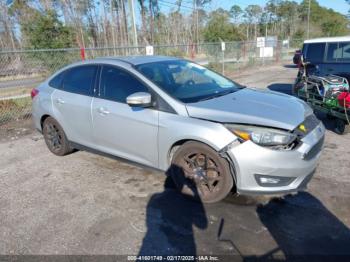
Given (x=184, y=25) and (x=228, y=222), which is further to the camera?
(x=184, y=25)

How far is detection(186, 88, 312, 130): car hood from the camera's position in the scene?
9.92 ft

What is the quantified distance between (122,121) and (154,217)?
1.30m

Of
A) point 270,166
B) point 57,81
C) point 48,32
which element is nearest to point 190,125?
point 270,166

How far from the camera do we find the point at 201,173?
3.34 m

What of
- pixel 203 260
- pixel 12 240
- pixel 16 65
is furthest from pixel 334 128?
pixel 16 65

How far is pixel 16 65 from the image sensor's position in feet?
33.8

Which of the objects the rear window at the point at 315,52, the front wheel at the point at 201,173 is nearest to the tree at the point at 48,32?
the rear window at the point at 315,52

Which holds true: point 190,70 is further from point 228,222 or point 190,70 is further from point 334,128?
point 334,128

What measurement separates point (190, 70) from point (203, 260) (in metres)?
2.70

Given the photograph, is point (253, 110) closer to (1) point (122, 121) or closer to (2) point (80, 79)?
(1) point (122, 121)

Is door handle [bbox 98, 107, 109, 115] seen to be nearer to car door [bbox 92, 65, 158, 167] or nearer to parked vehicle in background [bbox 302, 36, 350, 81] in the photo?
car door [bbox 92, 65, 158, 167]

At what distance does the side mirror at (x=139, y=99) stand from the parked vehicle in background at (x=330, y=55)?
19.6 feet

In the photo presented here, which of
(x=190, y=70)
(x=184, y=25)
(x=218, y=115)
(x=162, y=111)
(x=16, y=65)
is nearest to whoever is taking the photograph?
(x=218, y=115)

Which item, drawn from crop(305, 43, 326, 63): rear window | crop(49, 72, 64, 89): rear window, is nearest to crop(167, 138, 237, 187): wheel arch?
crop(49, 72, 64, 89): rear window
